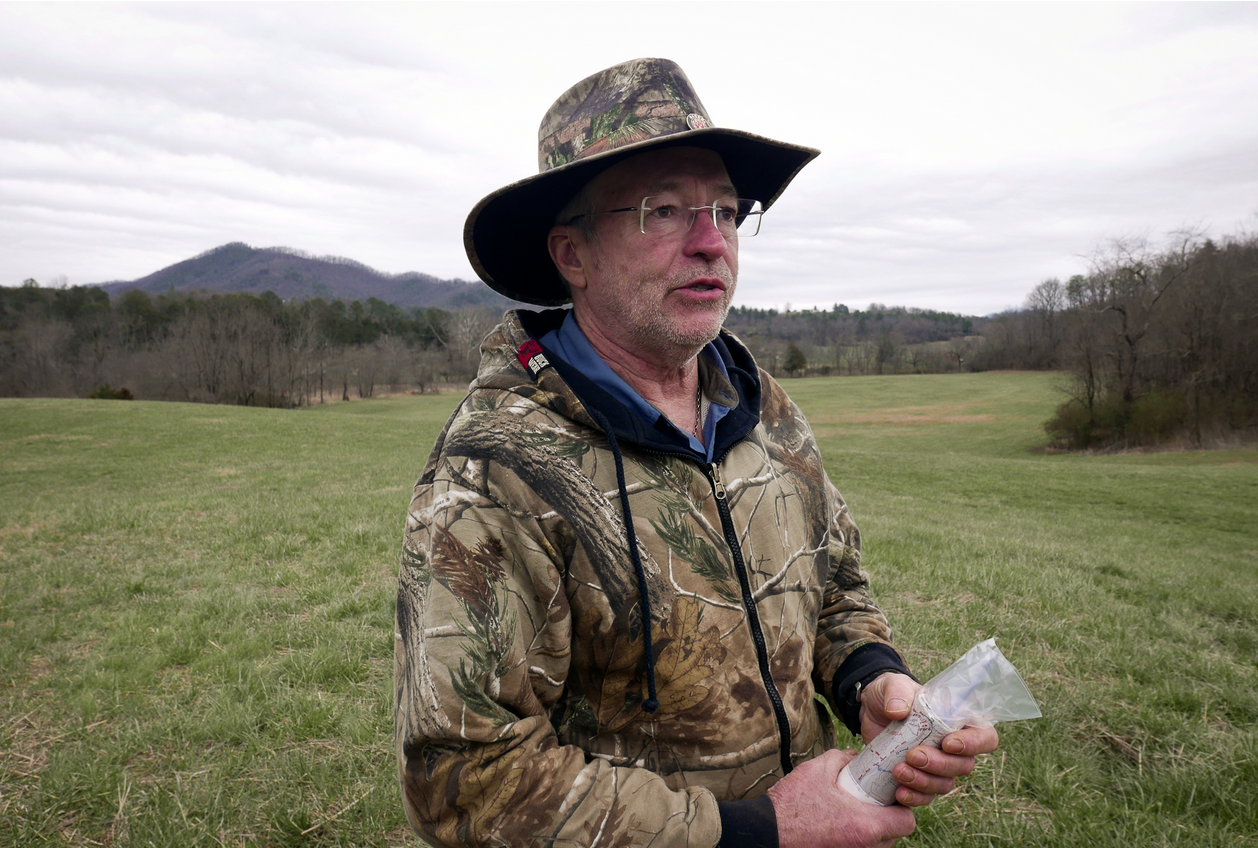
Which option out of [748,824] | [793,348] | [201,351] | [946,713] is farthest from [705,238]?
[793,348]

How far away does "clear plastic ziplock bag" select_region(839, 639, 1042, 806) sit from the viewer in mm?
1524

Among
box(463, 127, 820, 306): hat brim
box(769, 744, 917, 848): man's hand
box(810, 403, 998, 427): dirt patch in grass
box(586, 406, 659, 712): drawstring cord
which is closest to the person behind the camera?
box(769, 744, 917, 848): man's hand

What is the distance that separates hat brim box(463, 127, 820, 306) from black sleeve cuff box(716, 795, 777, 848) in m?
1.60

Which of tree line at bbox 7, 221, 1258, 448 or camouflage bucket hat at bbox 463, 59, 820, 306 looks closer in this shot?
camouflage bucket hat at bbox 463, 59, 820, 306

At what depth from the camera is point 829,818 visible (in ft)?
5.00

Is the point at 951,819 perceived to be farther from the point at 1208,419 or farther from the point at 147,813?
the point at 1208,419

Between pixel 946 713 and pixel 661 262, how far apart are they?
4.52ft

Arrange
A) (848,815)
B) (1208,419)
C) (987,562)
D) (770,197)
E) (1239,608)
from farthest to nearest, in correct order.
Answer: (1208,419) < (987,562) < (1239,608) < (770,197) < (848,815)

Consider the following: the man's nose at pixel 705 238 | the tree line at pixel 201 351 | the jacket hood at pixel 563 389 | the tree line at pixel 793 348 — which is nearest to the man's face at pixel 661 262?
the man's nose at pixel 705 238

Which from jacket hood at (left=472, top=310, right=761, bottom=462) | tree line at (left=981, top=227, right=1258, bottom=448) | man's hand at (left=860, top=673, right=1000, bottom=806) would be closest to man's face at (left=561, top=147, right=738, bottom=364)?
jacket hood at (left=472, top=310, right=761, bottom=462)

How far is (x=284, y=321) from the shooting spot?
77.1 metres

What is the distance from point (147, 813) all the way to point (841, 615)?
320 cm

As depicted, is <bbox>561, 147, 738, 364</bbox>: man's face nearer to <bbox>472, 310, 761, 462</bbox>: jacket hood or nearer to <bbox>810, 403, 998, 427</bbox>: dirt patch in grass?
<bbox>472, 310, 761, 462</bbox>: jacket hood

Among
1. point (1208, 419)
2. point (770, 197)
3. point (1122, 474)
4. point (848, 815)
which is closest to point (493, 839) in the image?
point (848, 815)
